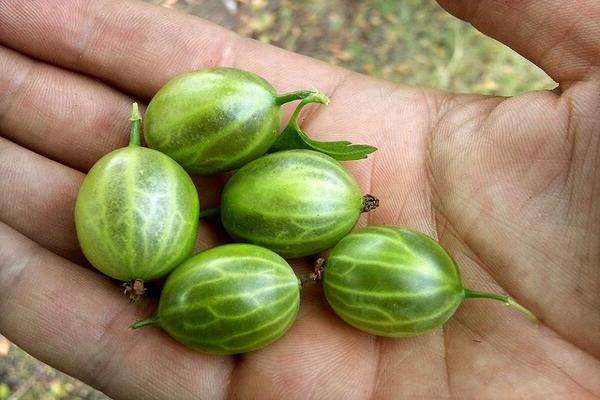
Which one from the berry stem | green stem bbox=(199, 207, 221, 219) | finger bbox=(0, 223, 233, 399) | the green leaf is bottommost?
finger bbox=(0, 223, 233, 399)

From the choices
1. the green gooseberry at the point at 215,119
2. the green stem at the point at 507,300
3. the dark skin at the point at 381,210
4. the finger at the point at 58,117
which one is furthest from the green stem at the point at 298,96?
the green stem at the point at 507,300

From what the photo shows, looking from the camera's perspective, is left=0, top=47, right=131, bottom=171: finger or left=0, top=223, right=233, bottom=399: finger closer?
left=0, top=223, right=233, bottom=399: finger

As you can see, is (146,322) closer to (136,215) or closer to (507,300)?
(136,215)

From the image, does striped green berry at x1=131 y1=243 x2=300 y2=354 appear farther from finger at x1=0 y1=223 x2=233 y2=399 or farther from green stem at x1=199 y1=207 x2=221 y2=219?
green stem at x1=199 y1=207 x2=221 y2=219

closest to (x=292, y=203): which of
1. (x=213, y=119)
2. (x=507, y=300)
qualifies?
(x=213, y=119)

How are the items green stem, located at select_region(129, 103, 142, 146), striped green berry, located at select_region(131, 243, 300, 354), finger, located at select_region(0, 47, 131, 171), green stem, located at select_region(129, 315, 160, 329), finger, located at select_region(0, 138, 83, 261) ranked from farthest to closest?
finger, located at select_region(0, 47, 131, 171) < finger, located at select_region(0, 138, 83, 261) < green stem, located at select_region(129, 103, 142, 146) < green stem, located at select_region(129, 315, 160, 329) < striped green berry, located at select_region(131, 243, 300, 354)

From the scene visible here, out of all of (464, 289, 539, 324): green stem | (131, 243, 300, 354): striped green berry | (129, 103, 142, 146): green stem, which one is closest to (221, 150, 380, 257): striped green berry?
(131, 243, 300, 354): striped green berry

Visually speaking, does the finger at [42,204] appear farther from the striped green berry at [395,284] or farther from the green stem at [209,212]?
the striped green berry at [395,284]
